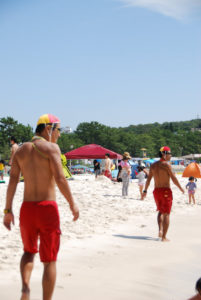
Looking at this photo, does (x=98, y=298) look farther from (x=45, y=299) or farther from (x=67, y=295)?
(x=45, y=299)

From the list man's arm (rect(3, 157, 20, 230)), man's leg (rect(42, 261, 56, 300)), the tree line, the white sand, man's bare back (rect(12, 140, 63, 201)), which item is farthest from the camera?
the tree line

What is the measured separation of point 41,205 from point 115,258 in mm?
2657

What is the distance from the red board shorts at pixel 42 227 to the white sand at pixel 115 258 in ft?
2.86

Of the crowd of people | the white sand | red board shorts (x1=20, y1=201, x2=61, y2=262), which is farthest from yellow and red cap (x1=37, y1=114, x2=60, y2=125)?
the white sand

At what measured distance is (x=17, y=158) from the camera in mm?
3465

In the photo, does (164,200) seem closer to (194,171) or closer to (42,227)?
(42,227)

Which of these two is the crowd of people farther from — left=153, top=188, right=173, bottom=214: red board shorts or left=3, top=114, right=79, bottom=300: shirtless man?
left=153, top=188, right=173, bottom=214: red board shorts

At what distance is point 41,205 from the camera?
129 inches

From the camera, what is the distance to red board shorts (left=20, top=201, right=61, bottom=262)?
10.5ft

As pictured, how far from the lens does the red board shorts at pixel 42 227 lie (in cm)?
320

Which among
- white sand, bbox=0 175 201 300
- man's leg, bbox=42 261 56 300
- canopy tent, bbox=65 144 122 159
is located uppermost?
canopy tent, bbox=65 144 122 159

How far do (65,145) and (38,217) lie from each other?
3109 inches

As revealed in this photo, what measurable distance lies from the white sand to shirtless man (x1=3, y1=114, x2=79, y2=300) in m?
0.77

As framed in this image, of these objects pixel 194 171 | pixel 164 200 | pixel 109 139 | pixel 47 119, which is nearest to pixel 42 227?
pixel 47 119
